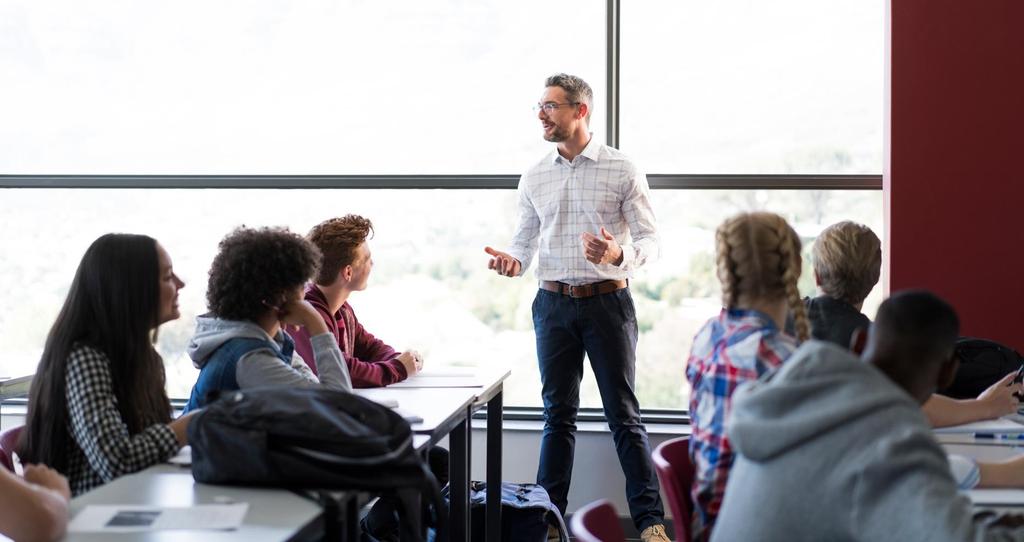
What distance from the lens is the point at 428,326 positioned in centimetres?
473

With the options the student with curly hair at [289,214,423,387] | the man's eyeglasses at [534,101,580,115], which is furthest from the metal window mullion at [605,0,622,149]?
the student with curly hair at [289,214,423,387]

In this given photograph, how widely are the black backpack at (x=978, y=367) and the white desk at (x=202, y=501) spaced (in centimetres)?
199

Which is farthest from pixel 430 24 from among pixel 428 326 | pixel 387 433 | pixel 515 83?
pixel 387 433

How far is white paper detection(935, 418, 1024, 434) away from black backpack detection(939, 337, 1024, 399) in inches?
13.6

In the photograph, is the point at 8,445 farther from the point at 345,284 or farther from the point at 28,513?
the point at 345,284

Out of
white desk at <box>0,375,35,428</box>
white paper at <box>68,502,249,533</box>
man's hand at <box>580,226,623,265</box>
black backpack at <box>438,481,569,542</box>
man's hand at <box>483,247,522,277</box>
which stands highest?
man's hand at <box>580,226,623,265</box>

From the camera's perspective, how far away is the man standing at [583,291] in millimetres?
4117

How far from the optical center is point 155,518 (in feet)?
5.91

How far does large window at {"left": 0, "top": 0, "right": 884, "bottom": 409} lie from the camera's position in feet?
14.5

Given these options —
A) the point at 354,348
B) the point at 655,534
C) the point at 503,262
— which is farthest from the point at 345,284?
the point at 655,534

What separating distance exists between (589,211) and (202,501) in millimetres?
2524

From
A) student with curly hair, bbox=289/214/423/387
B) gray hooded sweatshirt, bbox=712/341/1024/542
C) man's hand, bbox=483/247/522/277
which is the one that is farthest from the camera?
man's hand, bbox=483/247/522/277

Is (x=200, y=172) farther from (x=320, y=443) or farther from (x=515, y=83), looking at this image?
(x=320, y=443)

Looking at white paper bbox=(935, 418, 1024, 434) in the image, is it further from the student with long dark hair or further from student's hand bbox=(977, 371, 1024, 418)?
the student with long dark hair
